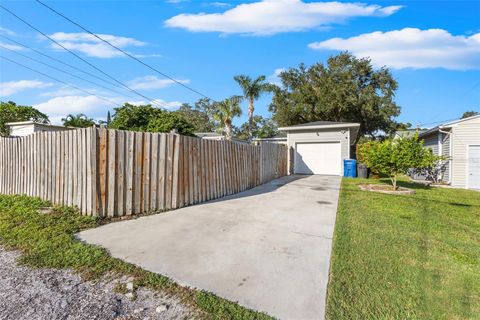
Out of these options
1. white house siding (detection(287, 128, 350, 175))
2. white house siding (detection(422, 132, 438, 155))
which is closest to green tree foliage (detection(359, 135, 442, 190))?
white house siding (detection(287, 128, 350, 175))

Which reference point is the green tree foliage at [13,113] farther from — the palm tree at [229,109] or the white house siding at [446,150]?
Result: the white house siding at [446,150]

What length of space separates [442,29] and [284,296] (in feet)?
51.0

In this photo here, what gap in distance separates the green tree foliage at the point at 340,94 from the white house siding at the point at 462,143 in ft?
35.2

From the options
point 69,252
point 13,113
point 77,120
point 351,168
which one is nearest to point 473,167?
point 351,168

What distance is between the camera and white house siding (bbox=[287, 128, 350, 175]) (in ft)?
47.6

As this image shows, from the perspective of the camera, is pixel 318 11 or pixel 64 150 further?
pixel 318 11

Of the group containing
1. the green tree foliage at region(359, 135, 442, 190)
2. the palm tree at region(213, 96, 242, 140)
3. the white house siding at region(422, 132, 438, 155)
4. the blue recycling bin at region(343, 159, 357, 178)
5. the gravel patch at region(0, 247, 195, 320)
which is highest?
the palm tree at region(213, 96, 242, 140)

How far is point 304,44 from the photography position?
14820 mm

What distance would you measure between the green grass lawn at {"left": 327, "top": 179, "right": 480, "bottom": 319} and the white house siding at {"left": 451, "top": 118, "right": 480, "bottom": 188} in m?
7.47

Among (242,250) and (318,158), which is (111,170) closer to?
(242,250)

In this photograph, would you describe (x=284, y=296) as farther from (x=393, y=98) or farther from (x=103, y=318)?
(x=393, y=98)

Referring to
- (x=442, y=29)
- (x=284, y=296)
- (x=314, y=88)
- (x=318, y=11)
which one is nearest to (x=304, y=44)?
(x=318, y=11)

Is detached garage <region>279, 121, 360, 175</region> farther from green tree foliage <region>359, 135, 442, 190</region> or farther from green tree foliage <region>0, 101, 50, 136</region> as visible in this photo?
green tree foliage <region>0, 101, 50, 136</region>

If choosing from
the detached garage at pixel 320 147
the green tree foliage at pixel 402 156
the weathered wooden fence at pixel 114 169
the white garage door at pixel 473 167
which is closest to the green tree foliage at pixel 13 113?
the weathered wooden fence at pixel 114 169
